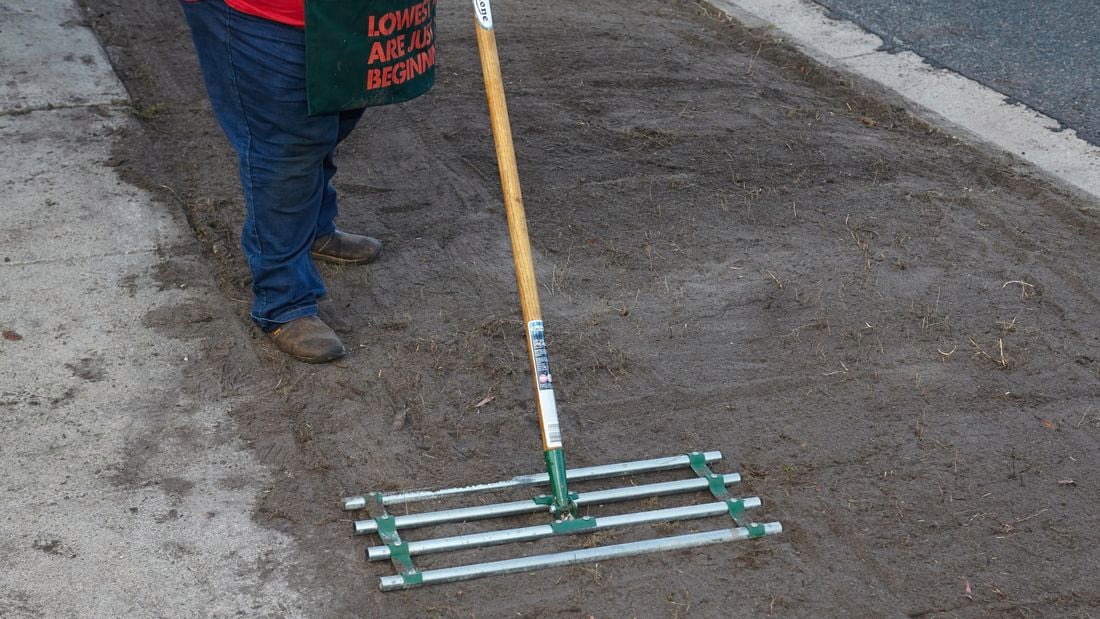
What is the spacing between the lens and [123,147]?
4730mm

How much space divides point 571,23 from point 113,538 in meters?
4.56

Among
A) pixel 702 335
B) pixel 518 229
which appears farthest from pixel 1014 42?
pixel 518 229

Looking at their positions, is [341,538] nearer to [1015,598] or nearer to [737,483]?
[737,483]

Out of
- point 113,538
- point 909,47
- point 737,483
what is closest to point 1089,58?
point 909,47

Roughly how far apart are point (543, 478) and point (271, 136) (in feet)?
4.29

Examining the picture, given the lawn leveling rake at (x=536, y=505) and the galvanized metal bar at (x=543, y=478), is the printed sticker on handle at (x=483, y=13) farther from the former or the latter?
the galvanized metal bar at (x=543, y=478)

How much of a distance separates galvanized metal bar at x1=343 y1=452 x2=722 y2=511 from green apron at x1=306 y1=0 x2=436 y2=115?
3.78 feet

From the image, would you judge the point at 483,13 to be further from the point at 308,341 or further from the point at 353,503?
the point at 353,503

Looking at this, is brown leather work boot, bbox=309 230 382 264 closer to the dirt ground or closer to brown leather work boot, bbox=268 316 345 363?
the dirt ground

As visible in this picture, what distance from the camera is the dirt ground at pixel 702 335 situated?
2.88 metres

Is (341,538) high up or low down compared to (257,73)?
down

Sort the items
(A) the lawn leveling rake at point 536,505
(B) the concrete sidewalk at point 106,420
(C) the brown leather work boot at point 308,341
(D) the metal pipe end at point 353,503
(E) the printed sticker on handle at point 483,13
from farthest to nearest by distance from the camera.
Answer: (C) the brown leather work boot at point 308,341 → (E) the printed sticker on handle at point 483,13 → (D) the metal pipe end at point 353,503 → (A) the lawn leveling rake at point 536,505 → (B) the concrete sidewalk at point 106,420

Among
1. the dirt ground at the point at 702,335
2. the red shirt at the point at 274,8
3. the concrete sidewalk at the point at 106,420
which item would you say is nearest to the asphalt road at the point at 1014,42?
the dirt ground at the point at 702,335

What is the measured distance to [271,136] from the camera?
10.8 feet
